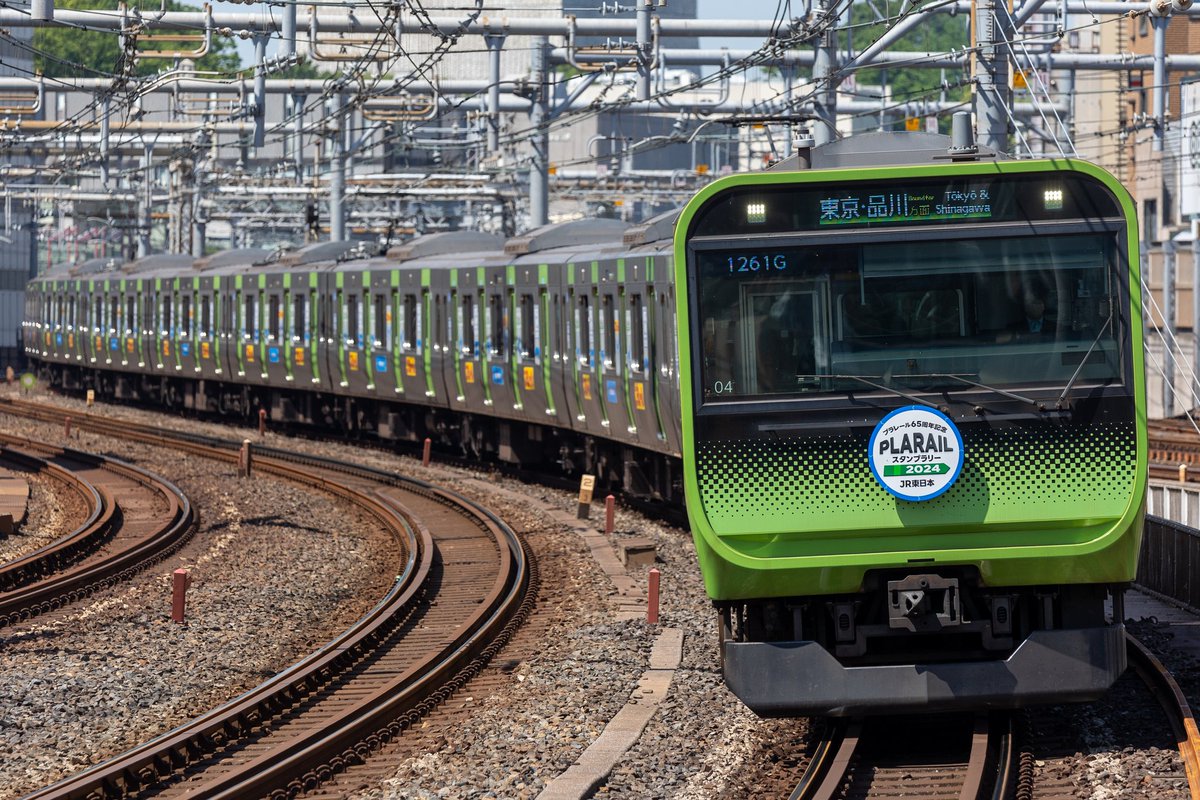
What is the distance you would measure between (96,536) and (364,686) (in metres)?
8.03

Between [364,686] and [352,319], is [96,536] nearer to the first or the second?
[364,686]

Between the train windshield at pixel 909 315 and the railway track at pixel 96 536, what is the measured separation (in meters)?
7.43

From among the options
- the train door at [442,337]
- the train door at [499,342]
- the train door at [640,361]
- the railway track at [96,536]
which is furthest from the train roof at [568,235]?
the railway track at [96,536]

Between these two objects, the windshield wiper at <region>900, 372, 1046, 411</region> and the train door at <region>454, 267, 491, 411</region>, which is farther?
the train door at <region>454, 267, 491, 411</region>

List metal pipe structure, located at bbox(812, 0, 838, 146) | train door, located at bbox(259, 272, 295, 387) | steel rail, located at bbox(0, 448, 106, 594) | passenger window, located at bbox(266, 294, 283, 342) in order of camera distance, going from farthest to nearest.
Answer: passenger window, located at bbox(266, 294, 283, 342) < train door, located at bbox(259, 272, 295, 387) < metal pipe structure, located at bbox(812, 0, 838, 146) < steel rail, located at bbox(0, 448, 106, 594)

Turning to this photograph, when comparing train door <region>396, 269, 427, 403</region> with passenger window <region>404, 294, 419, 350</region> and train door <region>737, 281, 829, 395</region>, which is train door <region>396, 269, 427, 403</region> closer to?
passenger window <region>404, 294, 419, 350</region>

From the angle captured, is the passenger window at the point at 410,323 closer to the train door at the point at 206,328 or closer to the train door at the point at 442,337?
the train door at the point at 442,337

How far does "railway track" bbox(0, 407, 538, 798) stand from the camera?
895 cm

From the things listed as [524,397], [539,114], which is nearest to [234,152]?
[539,114]

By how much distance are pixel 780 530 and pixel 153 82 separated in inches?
705

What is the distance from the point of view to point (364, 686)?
453 inches

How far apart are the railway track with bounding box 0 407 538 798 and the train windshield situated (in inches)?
110

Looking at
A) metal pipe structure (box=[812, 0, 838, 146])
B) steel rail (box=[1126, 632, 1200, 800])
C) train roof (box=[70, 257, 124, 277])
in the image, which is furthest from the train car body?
train roof (box=[70, 257, 124, 277])

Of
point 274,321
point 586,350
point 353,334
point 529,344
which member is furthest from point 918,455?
point 274,321
